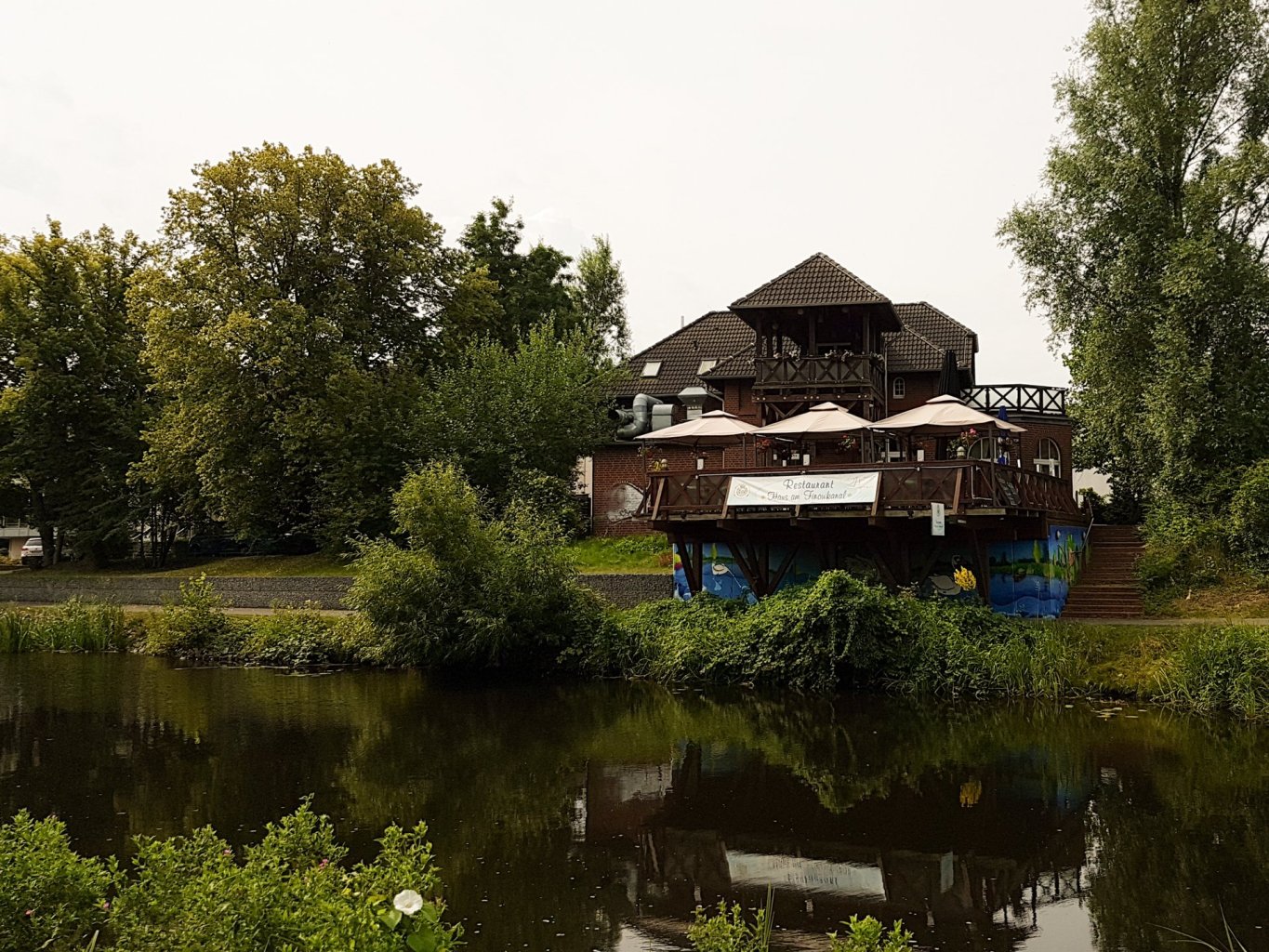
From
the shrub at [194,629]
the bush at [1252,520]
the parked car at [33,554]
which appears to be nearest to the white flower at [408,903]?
the shrub at [194,629]

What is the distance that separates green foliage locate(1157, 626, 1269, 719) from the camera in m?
15.8

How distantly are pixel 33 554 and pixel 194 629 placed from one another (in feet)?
78.0

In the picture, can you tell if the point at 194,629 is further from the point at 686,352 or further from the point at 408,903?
the point at 408,903

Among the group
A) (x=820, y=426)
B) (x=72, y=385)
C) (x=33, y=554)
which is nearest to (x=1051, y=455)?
(x=820, y=426)

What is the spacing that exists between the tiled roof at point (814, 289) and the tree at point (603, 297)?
2155cm

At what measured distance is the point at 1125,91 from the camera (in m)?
25.2

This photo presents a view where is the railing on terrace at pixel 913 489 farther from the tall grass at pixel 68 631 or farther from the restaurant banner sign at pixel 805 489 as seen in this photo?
the tall grass at pixel 68 631

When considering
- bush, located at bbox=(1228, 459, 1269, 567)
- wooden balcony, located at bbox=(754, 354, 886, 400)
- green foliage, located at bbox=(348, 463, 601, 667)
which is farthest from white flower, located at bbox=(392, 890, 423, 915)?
wooden balcony, located at bbox=(754, 354, 886, 400)

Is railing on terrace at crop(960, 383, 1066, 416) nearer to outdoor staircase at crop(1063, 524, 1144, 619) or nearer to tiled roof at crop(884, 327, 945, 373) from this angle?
tiled roof at crop(884, 327, 945, 373)

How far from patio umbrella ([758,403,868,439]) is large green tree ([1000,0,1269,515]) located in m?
7.85

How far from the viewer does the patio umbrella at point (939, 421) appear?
19.9 metres

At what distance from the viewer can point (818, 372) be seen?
27938 millimetres

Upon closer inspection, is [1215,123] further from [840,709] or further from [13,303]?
[13,303]

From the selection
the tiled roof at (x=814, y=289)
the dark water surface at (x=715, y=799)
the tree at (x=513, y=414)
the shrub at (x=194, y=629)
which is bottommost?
the dark water surface at (x=715, y=799)
